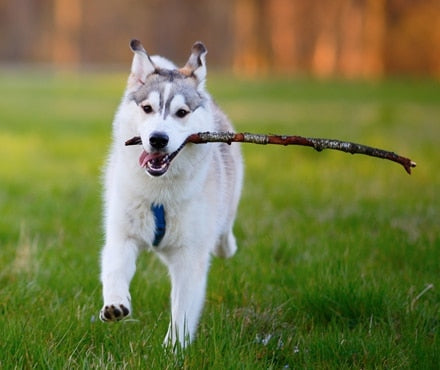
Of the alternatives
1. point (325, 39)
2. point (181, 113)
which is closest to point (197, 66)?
point (181, 113)

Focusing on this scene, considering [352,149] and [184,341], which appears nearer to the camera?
[184,341]

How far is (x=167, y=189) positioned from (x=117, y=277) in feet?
1.84

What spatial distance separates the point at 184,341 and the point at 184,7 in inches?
1472

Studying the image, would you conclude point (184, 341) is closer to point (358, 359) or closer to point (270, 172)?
point (358, 359)

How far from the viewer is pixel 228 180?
16.2ft

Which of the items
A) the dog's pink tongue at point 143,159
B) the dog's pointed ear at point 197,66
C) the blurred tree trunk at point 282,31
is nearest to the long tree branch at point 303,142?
the dog's pink tongue at point 143,159

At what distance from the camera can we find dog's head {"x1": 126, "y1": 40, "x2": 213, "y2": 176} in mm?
3822

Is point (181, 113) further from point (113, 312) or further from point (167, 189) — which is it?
point (113, 312)

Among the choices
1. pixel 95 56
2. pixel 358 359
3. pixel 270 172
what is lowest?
pixel 358 359

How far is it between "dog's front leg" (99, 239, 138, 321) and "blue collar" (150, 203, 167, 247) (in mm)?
137

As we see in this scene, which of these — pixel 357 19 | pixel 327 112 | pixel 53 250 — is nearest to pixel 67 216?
pixel 53 250

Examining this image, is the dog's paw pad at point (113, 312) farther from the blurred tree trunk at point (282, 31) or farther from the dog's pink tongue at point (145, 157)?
the blurred tree trunk at point (282, 31)

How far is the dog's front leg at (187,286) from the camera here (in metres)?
3.97

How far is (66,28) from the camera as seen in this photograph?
39.8 metres
